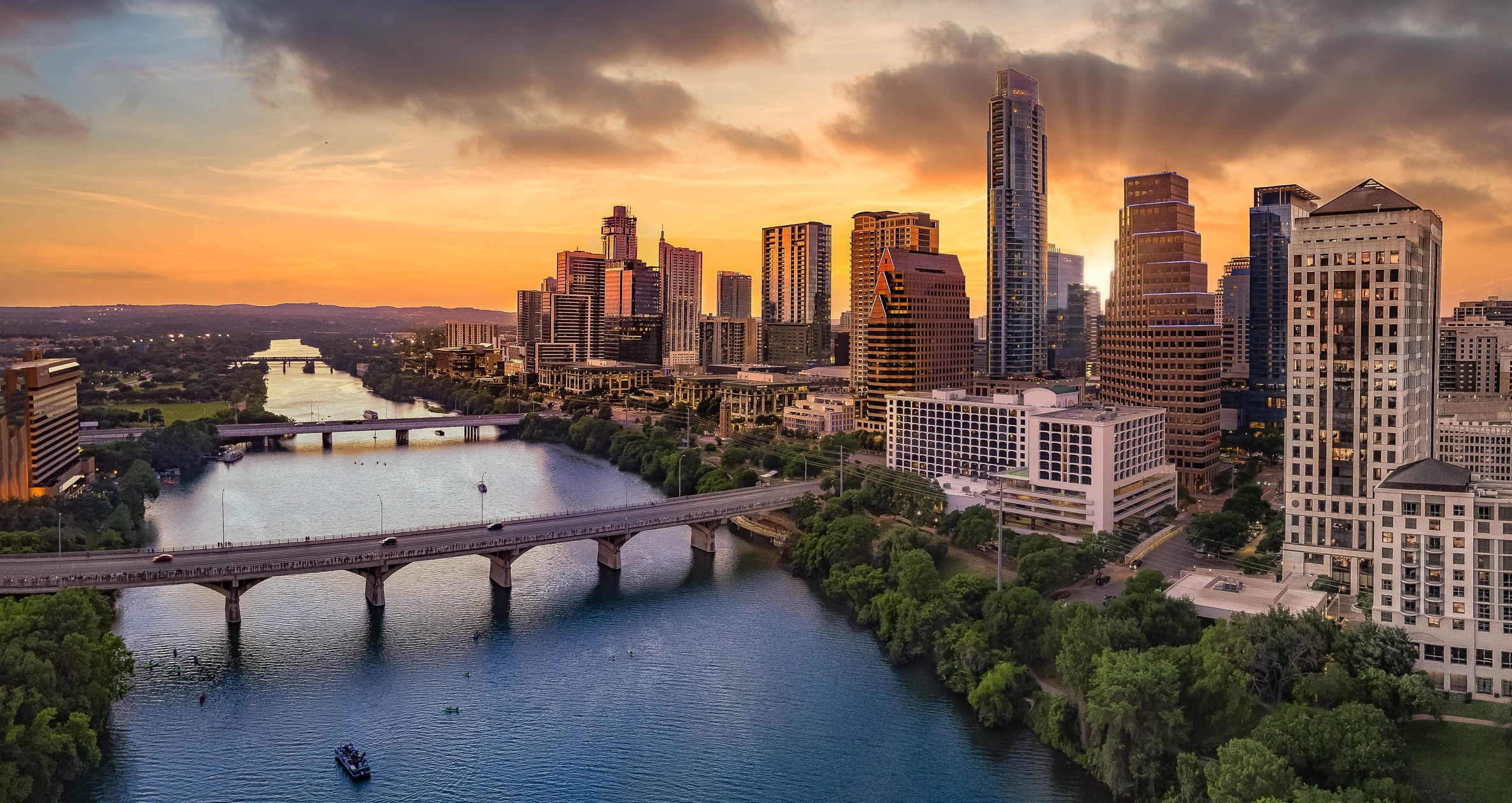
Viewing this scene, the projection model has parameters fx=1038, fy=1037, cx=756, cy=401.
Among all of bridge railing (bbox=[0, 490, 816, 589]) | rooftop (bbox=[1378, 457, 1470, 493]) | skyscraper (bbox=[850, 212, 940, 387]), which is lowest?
bridge railing (bbox=[0, 490, 816, 589])

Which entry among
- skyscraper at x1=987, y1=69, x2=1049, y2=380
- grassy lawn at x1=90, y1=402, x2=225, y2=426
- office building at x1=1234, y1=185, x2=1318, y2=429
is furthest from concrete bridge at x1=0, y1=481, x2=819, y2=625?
skyscraper at x1=987, y1=69, x2=1049, y2=380

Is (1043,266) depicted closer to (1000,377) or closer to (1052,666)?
(1000,377)

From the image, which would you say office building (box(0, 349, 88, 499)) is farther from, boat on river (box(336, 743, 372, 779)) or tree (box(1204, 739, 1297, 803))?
tree (box(1204, 739, 1297, 803))

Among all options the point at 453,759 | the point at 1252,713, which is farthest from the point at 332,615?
the point at 1252,713

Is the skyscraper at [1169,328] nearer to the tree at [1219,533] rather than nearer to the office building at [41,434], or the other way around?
the tree at [1219,533]

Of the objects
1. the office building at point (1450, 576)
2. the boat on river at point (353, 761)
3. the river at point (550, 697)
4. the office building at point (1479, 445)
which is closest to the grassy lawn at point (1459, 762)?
the office building at point (1450, 576)

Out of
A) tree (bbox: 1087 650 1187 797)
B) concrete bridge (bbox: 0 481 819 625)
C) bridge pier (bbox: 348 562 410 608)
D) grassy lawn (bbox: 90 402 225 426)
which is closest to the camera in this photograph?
tree (bbox: 1087 650 1187 797)

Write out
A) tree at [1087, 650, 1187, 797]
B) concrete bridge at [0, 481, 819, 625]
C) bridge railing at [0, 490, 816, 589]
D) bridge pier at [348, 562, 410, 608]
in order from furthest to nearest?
bridge pier at [348, 562, 410, 608] → concrete bridge at [0, 481, 819, 625] → bridge railing at [0, 490, 816, 589] → tree at [1087, 650, 1187, 797]

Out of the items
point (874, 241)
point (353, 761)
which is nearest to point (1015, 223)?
point (874, 241)
